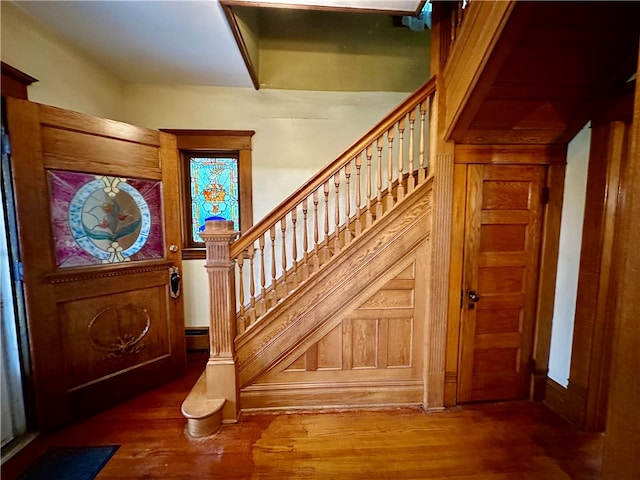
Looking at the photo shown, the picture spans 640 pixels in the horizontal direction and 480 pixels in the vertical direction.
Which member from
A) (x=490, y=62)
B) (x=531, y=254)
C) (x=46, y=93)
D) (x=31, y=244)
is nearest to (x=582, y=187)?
(x=531, y=254)

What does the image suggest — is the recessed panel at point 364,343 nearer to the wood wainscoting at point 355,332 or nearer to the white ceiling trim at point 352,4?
the wood wainscoting at point 355,332

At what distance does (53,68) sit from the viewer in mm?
2072

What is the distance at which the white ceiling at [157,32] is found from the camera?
1.76 meters

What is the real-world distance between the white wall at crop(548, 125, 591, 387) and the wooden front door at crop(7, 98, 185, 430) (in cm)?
309

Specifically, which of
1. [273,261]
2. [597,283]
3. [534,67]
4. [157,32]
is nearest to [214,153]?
[157,32]

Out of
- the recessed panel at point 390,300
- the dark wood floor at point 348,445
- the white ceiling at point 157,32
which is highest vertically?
the white ceiling at point 157,32

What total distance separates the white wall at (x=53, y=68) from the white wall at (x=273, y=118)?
0.99ft

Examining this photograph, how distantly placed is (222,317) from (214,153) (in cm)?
183

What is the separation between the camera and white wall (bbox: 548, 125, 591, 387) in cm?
195

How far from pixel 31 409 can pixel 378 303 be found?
2.47 m

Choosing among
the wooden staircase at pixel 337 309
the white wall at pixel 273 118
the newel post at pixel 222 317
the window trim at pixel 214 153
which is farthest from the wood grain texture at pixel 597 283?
the window trim at pixel 214 153

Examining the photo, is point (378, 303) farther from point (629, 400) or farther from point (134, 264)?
point (134, 264)

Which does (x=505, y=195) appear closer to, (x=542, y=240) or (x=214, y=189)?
(x=542, y=240)

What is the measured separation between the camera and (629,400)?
823mm
